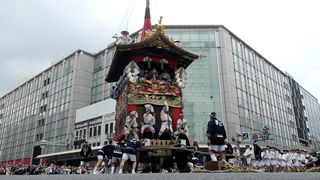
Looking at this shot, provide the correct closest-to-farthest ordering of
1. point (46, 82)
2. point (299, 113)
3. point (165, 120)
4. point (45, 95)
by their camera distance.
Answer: point (165, 120)
point (45, 95)
point (46, 82)
point (299, 113)

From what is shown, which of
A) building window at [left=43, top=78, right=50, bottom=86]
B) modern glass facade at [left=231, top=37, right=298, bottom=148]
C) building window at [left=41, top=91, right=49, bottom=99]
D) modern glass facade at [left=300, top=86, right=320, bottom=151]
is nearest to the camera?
modern glass facade at [left=231, top=37, right=298, bottom=148]

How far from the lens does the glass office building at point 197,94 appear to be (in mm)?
49750

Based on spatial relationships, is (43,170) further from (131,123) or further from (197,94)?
(197,94)

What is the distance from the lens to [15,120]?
277ft

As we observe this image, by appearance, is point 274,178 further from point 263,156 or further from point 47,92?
point 47,92

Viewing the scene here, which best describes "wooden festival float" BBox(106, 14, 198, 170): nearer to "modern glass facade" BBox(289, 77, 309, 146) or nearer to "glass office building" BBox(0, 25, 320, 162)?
"glass office building" BBox(0, 25, 320, 162)

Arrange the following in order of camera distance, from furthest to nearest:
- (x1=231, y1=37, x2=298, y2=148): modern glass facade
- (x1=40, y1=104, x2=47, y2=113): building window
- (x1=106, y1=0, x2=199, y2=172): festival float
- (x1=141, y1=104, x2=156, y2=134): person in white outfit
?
(x1=40, y1=104, x2=47, y2=113): building window, (x1=231, y1=37, x2=298, y2=148): modern glass facade, (x1=106, y1=0, x2=199, y2=172): festival float, (x1=141, y1=104, x2=156, y2=134): person in white outfit

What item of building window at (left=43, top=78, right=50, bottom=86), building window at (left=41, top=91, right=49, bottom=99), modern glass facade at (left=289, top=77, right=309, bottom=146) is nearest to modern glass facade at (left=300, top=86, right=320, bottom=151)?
modern glass facade at (left=289, top=77, right=309, bottom=146)

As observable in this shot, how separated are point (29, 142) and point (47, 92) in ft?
41.9

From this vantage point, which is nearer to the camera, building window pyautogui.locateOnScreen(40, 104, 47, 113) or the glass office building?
the glass office building

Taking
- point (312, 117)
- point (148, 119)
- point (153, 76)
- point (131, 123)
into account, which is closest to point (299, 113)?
point (312, 117)

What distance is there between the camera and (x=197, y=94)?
161ft

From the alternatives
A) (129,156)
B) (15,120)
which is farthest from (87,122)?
(129,156)

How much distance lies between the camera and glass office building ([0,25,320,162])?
163 ft
